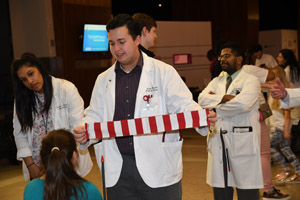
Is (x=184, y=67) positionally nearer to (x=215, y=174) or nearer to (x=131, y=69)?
(x=215, y=174)

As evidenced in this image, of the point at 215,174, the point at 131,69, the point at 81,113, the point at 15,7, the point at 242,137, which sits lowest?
the point at 215,174

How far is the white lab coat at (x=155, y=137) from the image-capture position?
275 cm

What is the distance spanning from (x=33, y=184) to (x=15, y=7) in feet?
26.2

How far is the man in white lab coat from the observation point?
9.07ft

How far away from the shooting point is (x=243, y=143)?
161 inches

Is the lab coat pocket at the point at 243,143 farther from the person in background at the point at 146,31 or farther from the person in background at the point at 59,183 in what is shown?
the person in background at the point at 59,183

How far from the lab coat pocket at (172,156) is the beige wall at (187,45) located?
9973mm

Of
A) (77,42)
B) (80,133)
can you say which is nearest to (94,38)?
(77,42)

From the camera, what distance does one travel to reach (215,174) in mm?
4160

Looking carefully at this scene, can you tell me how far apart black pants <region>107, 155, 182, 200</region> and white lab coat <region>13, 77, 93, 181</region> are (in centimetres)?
79

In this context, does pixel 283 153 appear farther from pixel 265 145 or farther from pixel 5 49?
pixel 5 49

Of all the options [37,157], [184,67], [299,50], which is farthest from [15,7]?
[299,50]

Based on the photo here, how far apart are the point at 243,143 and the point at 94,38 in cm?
689

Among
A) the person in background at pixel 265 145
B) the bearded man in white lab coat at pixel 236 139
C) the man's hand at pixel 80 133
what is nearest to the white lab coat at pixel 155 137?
the man's hand at pixel 80 133
